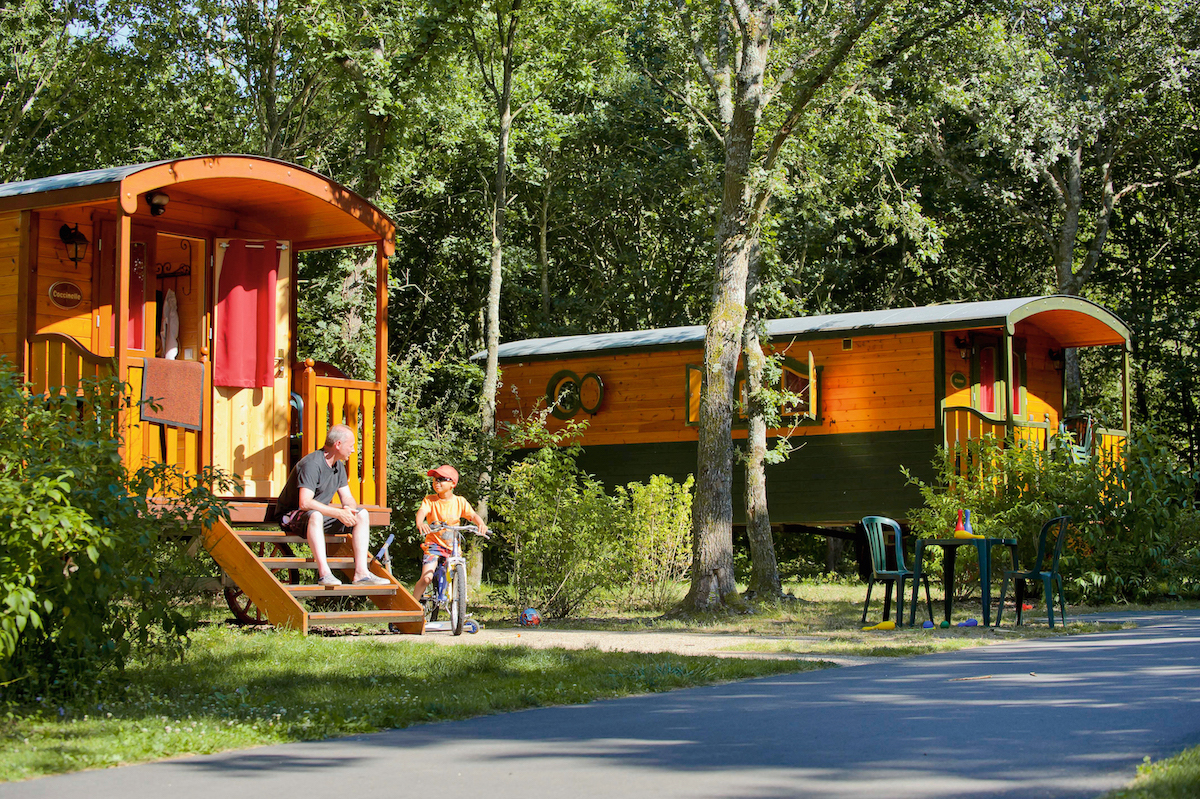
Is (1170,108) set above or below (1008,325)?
above

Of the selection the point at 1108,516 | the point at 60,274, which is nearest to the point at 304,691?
the point at 60,274

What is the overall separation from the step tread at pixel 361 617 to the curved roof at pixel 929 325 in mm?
7566

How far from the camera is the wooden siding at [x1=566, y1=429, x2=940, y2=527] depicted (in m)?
16.0

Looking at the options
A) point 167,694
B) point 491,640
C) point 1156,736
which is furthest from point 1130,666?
point 167,694

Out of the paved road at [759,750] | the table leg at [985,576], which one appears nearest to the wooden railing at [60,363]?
the paved road at [759,750]

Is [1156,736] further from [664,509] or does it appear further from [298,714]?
[664,509]

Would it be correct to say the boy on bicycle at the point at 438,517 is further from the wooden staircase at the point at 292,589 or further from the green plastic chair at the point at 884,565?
the green plastic chair at the point at 884,565

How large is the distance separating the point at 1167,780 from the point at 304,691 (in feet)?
12.8

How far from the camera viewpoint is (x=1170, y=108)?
23469 mm

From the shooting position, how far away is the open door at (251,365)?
35.8 ft

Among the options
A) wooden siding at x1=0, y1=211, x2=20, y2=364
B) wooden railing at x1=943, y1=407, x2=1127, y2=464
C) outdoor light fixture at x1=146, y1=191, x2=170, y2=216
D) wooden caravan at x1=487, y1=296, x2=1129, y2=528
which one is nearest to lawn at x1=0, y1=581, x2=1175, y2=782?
wooden siding at x1=0, y1=211, x2=20, y2=364

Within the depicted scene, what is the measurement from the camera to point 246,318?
1114cm

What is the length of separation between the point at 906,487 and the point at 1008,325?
2.32 m

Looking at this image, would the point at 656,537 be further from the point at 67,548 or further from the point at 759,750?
the point at 759,750
